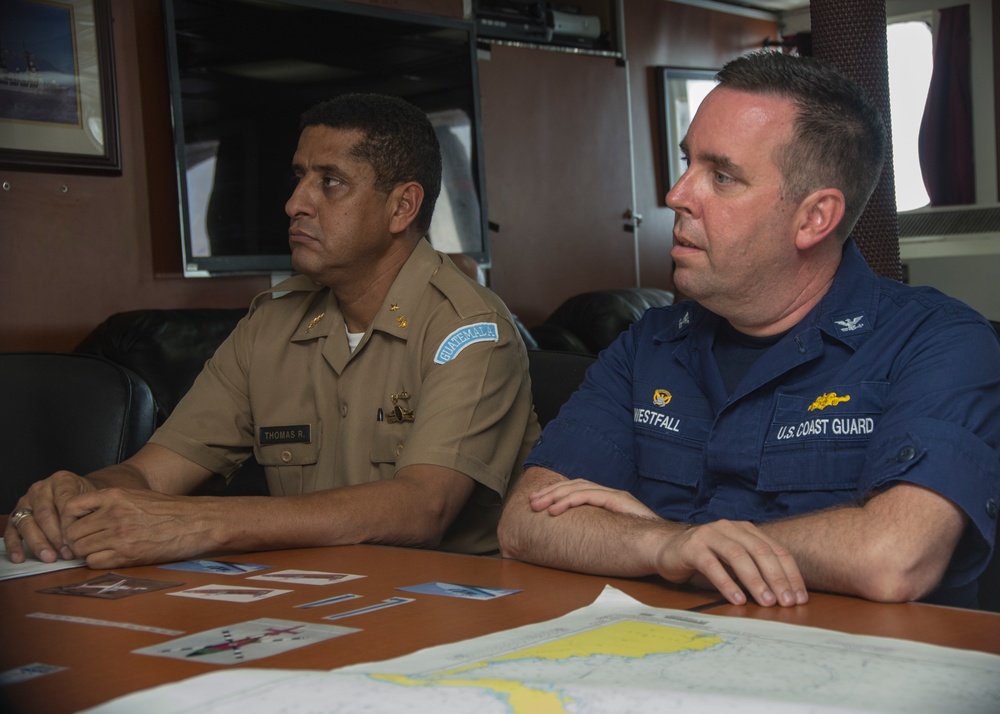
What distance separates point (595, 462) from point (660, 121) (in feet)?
18.1

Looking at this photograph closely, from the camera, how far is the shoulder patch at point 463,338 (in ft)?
6.14

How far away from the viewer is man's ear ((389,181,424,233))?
7.10 feet

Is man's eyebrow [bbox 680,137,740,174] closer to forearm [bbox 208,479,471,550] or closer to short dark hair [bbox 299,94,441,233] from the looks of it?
forearm [bbox 208,479,471,550]

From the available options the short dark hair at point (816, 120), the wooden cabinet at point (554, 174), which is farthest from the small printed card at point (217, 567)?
the wooden cabinet at point (554, 174)

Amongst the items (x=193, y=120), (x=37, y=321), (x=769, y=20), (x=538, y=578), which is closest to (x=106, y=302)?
(x=37, y=321)

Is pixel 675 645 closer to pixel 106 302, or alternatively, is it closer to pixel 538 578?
pixel 538 578

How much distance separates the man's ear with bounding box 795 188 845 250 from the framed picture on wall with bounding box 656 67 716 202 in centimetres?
529

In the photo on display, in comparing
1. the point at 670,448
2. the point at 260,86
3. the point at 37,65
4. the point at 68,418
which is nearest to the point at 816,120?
the point at 670,448

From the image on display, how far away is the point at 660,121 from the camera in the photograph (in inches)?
268

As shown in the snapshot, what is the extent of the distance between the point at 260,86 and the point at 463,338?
266 cm

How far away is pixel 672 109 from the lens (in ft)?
22.5

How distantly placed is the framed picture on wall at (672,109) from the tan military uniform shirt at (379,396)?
490cm

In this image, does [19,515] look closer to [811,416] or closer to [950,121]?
[811,416]

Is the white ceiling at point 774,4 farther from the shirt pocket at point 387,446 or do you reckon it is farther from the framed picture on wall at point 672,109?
the shirt pocket at point 387,446
